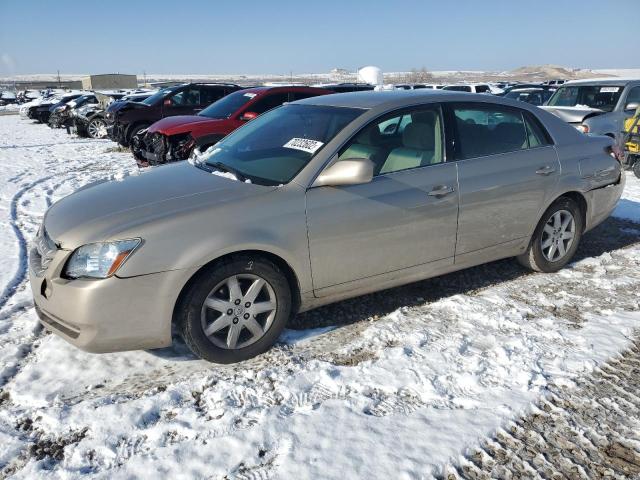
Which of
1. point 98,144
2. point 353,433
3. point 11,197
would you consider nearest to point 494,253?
point 353,433

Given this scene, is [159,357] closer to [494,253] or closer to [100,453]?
[100,453]

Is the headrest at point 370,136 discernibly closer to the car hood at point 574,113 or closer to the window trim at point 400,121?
the window trim at point 400,121

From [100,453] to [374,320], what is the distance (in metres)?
2.05

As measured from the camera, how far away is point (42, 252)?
3.17m

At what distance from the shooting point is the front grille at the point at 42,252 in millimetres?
3055

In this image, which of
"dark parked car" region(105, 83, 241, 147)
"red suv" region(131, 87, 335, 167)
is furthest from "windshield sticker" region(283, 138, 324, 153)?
"dark parked car" region(105, 83, 241, 147)

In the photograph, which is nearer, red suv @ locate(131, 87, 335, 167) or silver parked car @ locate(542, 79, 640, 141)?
red suv @ locate(131, 87, 335, 167)

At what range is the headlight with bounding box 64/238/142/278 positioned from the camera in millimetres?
2844

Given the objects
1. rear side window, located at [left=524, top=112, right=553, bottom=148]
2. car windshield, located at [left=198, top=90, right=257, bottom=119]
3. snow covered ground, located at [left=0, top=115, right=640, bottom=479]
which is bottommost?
snow covered ground, located at [left=0, top=115, right=640, bottom=479]

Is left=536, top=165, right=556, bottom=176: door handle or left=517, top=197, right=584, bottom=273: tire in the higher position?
left=536, top=165, right=556, bottom=176: door handle

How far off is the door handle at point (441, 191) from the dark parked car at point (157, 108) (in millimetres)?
→ 10186

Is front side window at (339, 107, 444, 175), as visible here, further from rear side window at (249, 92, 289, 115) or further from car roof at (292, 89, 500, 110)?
rear side window at (249, 92, 289, 115)

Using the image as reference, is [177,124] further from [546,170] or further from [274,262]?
[546,170]

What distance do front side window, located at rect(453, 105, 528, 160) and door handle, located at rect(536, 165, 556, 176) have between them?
231 millimetres
